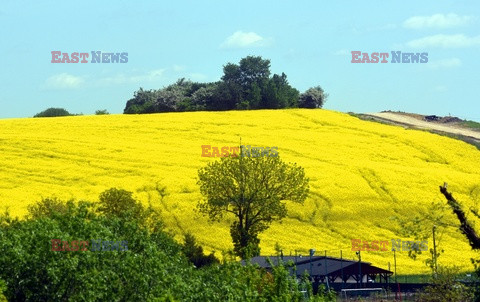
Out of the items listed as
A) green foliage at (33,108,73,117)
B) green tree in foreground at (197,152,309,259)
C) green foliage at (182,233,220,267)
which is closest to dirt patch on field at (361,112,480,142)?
green foliage at (33,108,73,117)

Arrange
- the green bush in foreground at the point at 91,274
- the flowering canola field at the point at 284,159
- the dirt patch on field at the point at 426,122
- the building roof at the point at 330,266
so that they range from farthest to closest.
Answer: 1. the dirt patch on field at the point at 426,122
2. the flowering canola field at the point at 284,159
3. the building roof at the point at 330,266
4. the green bush in foreground at the point at 91,274

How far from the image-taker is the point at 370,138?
4186 inches

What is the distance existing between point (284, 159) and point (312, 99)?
51.8 metres

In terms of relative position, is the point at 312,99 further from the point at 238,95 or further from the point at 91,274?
the point at 91,274

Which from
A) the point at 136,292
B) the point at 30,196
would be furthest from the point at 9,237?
the point at 30,196

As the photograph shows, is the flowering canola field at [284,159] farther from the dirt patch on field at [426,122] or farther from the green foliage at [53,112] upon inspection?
the green foliage at [53,112]

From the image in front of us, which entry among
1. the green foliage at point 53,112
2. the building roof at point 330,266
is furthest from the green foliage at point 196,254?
the green foliage at point 53,112

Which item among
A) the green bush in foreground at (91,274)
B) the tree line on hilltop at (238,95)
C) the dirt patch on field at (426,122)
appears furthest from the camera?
the tree line on hilltop at (238,95)

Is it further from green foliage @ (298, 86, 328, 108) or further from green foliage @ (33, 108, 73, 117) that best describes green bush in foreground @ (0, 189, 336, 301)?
green foliage @ (33, 108, 73, 117)

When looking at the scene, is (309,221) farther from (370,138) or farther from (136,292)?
(136,292)

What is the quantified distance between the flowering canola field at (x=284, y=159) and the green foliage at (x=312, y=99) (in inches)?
642

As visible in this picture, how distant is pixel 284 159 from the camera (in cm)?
8694

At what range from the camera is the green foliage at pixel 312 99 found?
452 ft

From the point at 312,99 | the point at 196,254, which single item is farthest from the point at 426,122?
the point at 196,254
